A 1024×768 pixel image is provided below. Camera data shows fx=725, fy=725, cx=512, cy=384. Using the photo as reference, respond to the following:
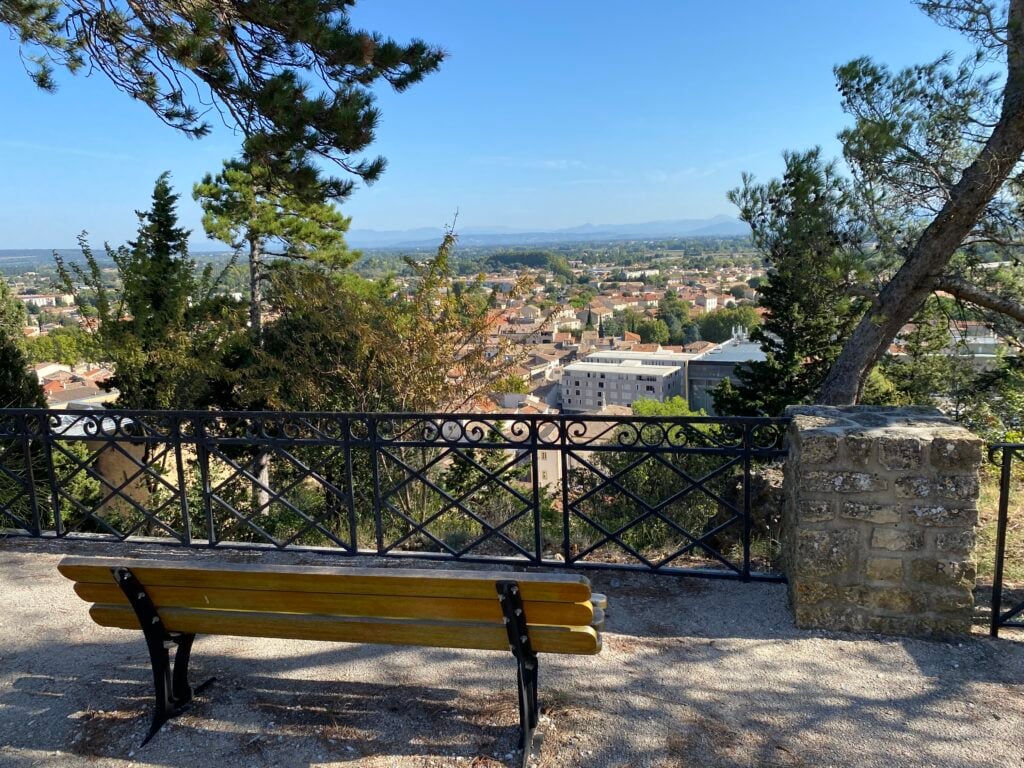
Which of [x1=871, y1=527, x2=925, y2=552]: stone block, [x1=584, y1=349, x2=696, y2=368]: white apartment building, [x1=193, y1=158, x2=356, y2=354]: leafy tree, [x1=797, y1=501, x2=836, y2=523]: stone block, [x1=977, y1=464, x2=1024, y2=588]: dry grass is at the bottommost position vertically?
[x1=584, y1=349, x2=696, y2=368]: white apartment building

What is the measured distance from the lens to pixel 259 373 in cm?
A: 1002

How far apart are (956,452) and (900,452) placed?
0.21 m

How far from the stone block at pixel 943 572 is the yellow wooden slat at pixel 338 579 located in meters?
1.75

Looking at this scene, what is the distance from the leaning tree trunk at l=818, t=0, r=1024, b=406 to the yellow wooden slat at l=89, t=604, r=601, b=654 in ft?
19.0

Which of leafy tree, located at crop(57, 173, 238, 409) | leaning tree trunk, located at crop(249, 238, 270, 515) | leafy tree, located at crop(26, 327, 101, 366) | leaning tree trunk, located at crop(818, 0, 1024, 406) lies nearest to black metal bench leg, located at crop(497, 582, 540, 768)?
leaning tree trunk, located at crop(818, 0, 1024, 406)

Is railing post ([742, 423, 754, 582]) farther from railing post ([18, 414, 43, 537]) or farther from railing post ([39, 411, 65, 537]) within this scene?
railing post ([18, 414, 43, 537])

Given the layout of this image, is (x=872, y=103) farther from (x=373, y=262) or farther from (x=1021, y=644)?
(x=373, y=262)

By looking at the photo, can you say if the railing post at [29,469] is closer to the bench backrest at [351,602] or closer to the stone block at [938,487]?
the bench backrest at [351,602]

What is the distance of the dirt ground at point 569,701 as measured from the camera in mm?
2459

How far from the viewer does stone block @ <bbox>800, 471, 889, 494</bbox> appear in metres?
3.07

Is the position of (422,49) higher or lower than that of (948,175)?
higher

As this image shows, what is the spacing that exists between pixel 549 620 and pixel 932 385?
18.1 m

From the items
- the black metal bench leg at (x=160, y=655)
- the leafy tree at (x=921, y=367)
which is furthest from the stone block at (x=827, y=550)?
the leafy tree at (x=921, y=367)

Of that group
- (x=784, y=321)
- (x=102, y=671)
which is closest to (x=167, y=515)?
(x=102, y=671)
